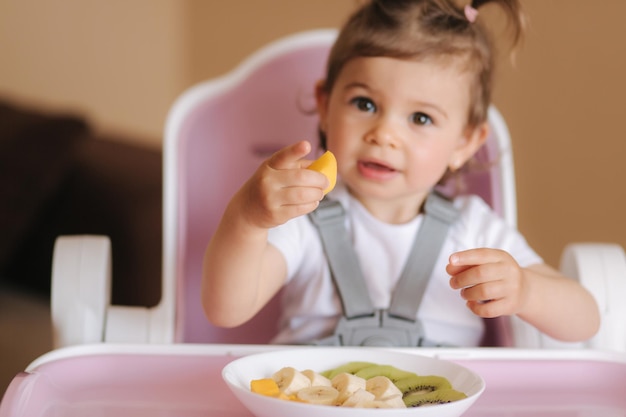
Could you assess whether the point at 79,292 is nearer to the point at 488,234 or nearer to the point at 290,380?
the point at 290,380

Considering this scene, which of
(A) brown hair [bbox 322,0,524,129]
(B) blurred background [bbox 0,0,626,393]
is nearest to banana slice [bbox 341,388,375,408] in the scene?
(A) brown hair [bbox 322,0,524,129]

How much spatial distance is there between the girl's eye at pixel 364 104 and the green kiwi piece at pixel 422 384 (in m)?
0.33

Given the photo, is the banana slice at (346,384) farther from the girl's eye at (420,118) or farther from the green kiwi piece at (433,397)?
the girl's eye at (420,118)

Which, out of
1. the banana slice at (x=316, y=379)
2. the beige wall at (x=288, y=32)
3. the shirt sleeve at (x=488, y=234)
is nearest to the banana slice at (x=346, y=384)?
the banana slice at (x=316, y=379)

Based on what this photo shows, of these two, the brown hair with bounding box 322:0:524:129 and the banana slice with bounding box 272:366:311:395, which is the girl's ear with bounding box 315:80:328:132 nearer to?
the brown hair with bounding box 322:0:524:129

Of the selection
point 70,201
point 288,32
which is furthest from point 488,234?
point 70,201

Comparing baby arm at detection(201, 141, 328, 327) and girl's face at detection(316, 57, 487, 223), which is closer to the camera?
baby arm at detection(201, 141, 328, 327)

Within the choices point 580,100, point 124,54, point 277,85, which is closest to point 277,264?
point 277,85

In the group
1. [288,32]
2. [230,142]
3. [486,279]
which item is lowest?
[486,279]

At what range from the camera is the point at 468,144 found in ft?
3.54

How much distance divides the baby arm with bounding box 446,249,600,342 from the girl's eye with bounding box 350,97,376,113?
235mm

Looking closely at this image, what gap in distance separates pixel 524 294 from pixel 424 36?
300 mm

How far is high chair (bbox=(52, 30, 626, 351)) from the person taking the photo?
0.94 m

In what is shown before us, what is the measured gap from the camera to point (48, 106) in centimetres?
231
